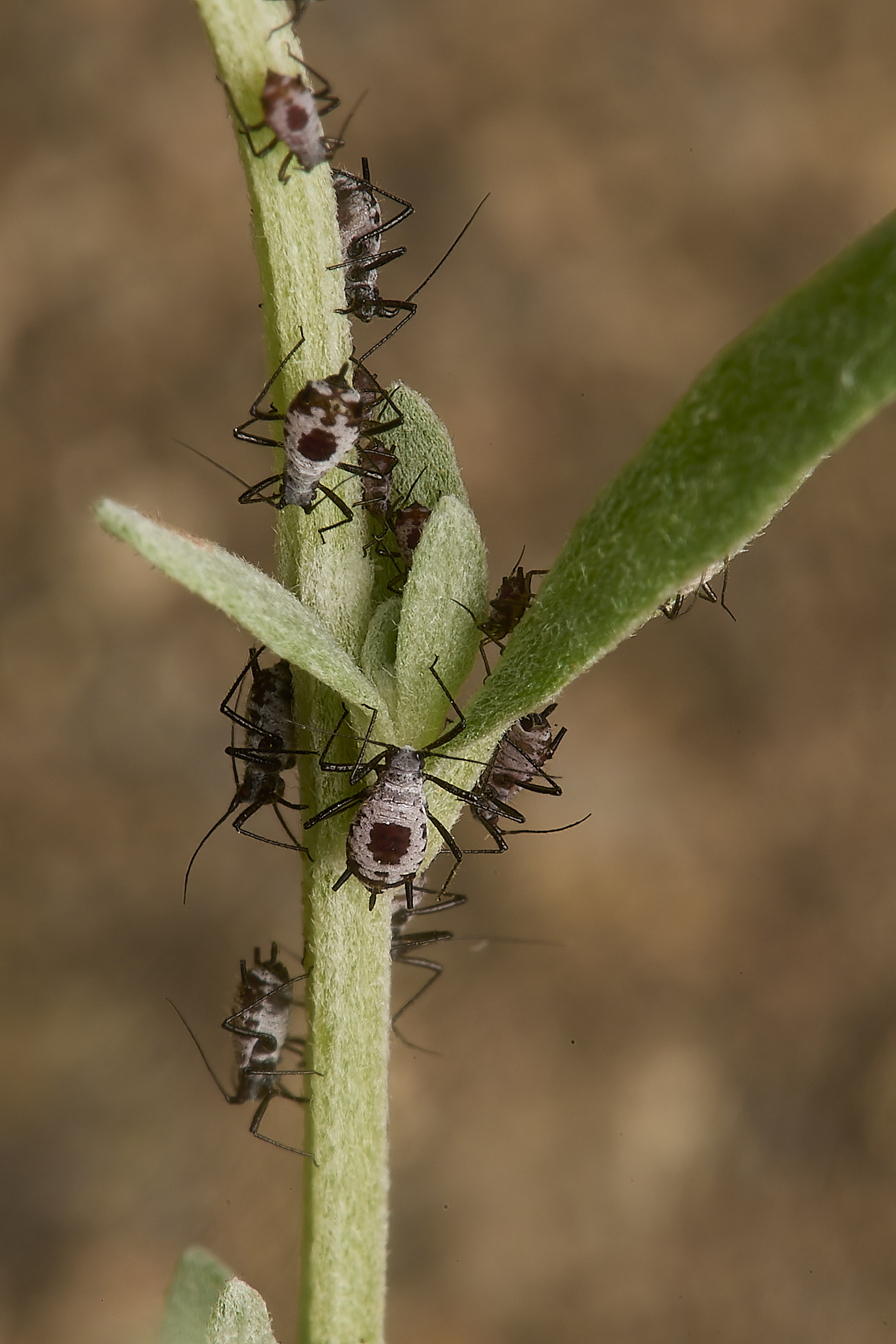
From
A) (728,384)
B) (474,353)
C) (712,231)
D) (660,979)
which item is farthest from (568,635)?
(712,231)

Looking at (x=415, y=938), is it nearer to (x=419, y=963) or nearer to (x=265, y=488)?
(x=419, y=963)

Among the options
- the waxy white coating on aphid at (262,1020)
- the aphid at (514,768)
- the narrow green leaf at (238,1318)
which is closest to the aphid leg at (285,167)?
the aphid at (514,768)

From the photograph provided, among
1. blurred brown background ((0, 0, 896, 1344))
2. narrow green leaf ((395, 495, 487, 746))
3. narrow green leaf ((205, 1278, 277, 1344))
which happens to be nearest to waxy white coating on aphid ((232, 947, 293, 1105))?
blurred brown background ((0, 0, 896, 1344))

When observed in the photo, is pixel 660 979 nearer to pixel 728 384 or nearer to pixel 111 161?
pixel 728 384

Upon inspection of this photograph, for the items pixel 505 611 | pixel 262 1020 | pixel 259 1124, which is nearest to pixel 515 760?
pixel 505 611

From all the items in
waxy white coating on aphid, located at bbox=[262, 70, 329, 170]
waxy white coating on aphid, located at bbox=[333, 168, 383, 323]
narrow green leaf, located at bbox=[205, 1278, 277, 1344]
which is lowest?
narrow green leaf, located at bbox=[205, 1278, 277, 1344]

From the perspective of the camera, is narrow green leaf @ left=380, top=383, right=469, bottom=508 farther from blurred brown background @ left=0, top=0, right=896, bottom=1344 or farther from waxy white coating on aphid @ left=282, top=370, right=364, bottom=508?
blurred brown background @ left=0, top=0, right=896, bottom=1344

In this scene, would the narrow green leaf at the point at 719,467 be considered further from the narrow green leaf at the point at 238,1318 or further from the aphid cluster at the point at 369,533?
the narrow green leaf at the point at 238,1318

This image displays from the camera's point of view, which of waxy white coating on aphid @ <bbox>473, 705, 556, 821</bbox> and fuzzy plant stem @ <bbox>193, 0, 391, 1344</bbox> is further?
waxy white coating on aphid @ <bbox>473, 705, 556, 821</bbox>
